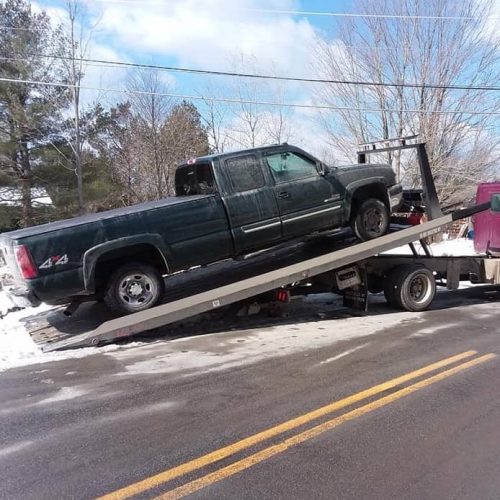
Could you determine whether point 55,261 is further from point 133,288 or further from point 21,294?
point 133,288

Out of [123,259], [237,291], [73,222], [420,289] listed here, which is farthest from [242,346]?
[420,289]

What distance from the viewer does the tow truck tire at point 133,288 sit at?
683cm

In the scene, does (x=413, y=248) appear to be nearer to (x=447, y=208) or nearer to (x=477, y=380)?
(x=447, y=208)

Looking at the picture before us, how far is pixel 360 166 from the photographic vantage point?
8477mm

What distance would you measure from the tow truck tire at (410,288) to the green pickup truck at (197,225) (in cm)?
79

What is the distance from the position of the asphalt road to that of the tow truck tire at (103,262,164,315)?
0.54 meters

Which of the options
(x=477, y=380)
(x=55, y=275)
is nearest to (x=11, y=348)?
(x=55, y=275)

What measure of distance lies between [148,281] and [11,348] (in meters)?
1.86

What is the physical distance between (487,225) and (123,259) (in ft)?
22.5

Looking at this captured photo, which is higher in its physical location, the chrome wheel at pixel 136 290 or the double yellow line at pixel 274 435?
the chrome wheel at pixel 136 290

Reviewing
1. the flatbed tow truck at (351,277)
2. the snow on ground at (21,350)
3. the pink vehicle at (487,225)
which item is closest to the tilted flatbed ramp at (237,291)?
the flatbed tow truck at (351,277)

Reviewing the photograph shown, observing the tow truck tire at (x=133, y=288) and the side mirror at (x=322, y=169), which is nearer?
the tow truck tire at (x=133, y=288)

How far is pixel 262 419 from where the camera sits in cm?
436

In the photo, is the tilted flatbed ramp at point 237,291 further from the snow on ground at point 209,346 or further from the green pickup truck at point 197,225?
the green pickup truck at point 197,225
